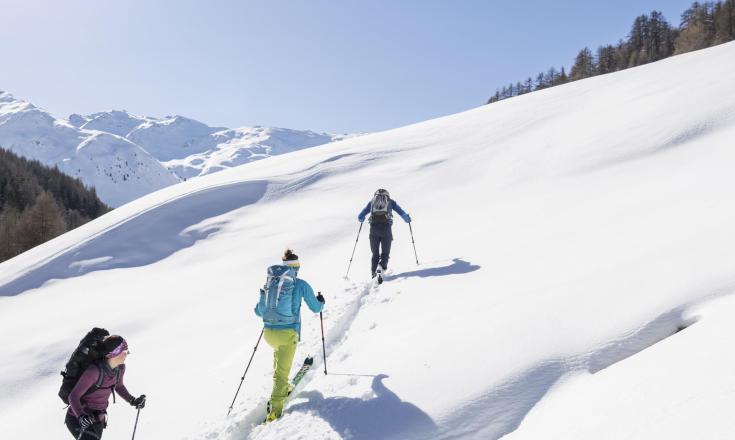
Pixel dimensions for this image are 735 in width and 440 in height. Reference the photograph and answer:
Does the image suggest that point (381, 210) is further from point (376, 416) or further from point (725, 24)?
point (725, 24)

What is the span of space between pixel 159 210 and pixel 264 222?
5.68 meters

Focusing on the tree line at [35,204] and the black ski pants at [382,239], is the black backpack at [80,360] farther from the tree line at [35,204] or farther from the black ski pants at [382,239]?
the tree line at [35,204]

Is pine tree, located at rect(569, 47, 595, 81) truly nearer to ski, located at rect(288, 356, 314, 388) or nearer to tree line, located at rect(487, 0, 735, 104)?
tree line, located at rect(487, 0, 735, 104)

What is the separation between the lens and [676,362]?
4.19 meters

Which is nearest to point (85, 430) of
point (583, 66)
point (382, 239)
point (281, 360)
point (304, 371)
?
point (281, 360)

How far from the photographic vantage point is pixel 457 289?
8.36 m

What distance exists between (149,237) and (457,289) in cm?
1550

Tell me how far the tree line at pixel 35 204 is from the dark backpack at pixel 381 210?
43.9 meters

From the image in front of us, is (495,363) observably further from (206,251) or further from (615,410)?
(206,251)

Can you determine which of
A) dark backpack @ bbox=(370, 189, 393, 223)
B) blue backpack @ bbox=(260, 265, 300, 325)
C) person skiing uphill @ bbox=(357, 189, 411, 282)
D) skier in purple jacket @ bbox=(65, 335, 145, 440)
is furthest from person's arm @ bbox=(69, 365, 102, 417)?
dark backpack @ bbox=(370, 189, 393, 223)

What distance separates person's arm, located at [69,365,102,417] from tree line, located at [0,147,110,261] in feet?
151

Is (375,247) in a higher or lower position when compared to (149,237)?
lower

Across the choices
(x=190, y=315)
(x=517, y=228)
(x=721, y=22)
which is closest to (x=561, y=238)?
(x=517, y=228)

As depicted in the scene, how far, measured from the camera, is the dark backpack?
11219 mm
